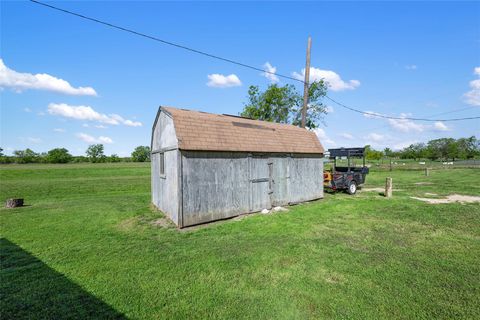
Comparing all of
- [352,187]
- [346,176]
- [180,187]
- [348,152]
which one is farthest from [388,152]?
[180,187]

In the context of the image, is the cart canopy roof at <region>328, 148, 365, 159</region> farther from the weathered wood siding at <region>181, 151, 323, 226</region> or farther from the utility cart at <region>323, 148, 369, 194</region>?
the weathered wood siding at <region>181, 151, 323, 226</region>

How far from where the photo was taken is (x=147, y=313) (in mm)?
3434

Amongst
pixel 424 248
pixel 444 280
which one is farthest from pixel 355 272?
pixel 424 248

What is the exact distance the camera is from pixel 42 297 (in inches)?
150

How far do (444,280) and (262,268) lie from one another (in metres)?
3.25

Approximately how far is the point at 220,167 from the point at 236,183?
38.0 inches

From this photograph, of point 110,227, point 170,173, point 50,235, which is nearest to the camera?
point 50,235

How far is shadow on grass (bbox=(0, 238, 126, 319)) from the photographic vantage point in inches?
134

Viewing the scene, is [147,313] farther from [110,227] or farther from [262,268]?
[110,227]

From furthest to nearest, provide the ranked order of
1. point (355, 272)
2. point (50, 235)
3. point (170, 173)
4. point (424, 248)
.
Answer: point (170, 173) → point (50, 235) → point (424, 248) → point (355, 272)

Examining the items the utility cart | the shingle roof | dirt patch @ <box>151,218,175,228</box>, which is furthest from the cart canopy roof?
dirt patch @ <box>151,218,175,228</box>

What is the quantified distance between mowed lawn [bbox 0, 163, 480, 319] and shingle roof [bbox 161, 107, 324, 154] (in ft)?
9.53

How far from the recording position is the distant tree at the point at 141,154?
115369 mm

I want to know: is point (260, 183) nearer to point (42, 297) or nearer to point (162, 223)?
point (162, 223)
